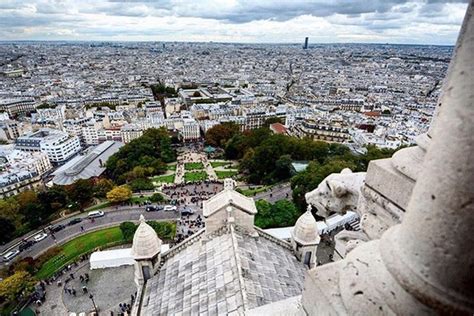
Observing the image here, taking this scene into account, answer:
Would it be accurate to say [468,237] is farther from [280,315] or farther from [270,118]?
[270,118]

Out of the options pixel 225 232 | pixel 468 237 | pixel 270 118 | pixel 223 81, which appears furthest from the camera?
pixel 223 81

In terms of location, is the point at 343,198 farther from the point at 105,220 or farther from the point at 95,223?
the point at 105,220

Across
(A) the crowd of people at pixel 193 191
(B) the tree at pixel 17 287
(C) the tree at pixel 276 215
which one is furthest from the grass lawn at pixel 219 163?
(B) the tree at pixel 17 287

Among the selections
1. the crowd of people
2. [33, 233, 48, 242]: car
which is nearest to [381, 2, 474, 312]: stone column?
the crowd of people

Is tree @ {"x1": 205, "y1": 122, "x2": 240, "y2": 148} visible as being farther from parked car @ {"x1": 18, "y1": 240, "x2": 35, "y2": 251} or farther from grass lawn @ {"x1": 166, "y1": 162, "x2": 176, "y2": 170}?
parked car @ {"x1": 18, "y1": 240, "x2": 35, "y2": 251}

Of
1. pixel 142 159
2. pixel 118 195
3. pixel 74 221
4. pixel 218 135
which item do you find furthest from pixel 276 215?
pixel 218 135

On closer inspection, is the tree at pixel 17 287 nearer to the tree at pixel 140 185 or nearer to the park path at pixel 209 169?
the tree at pixel 140 185

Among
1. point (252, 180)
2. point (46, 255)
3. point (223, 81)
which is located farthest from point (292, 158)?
point (223, 81)
